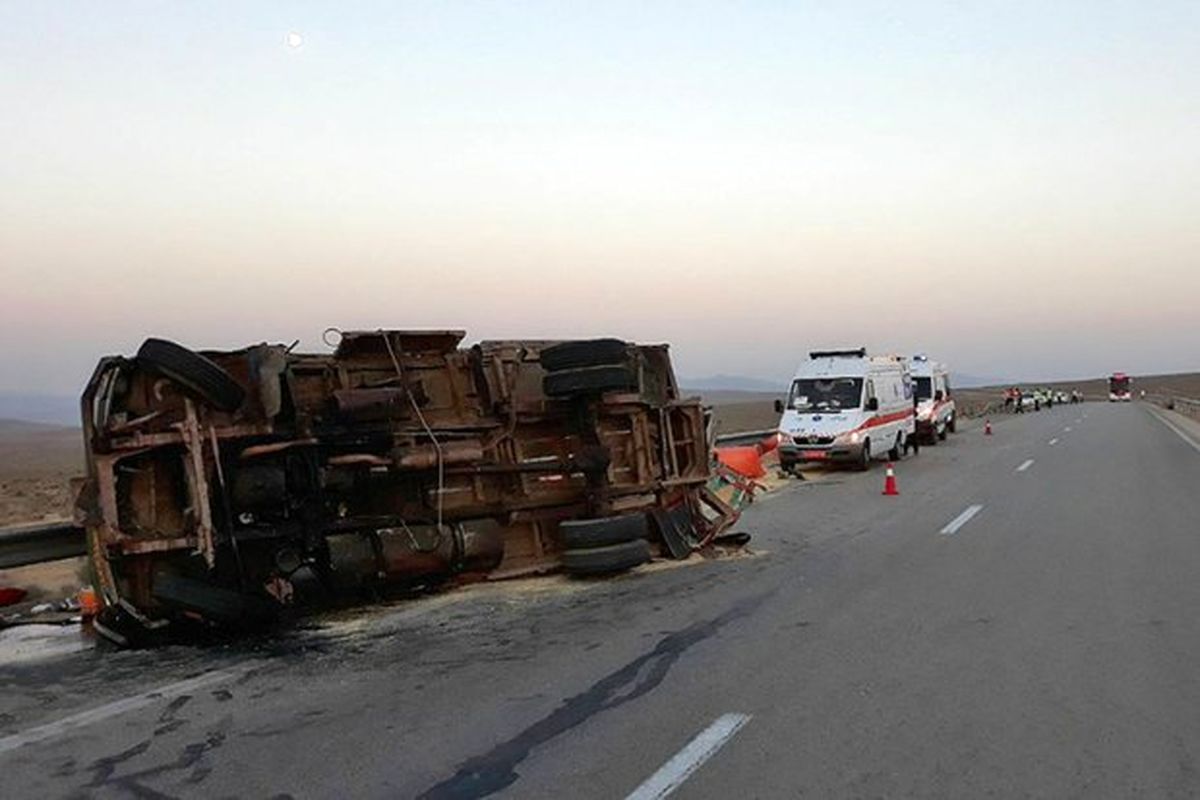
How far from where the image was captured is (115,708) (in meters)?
5.93

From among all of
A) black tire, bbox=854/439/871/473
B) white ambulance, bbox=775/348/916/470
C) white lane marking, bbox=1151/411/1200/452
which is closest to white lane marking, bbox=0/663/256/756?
white ambulance, bbox=775/348/916/470

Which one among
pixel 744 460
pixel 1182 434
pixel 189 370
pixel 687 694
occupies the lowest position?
pixel 1182 434

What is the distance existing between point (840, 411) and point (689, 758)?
1897 cm

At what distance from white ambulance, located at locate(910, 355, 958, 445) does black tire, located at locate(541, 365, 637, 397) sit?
24.1 m

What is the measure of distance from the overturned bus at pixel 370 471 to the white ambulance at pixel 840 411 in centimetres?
1141

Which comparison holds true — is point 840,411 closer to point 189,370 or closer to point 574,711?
point 189,370

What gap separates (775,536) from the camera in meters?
12.6

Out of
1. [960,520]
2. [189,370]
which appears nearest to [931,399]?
[960,520]

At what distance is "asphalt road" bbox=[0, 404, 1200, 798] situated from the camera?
4703mm

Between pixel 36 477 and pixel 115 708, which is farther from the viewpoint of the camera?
pixel 36 477

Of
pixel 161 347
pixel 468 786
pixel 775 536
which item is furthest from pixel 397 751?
pixel 775 536

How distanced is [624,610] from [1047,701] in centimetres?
351

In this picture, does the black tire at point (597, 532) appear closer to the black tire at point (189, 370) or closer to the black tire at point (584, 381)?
the black tire at point (584, 381)

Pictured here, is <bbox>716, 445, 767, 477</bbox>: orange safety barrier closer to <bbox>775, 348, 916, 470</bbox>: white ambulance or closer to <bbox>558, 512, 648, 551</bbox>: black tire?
<bbox>775, 348, 916, 470</bbox>: white ambulance
